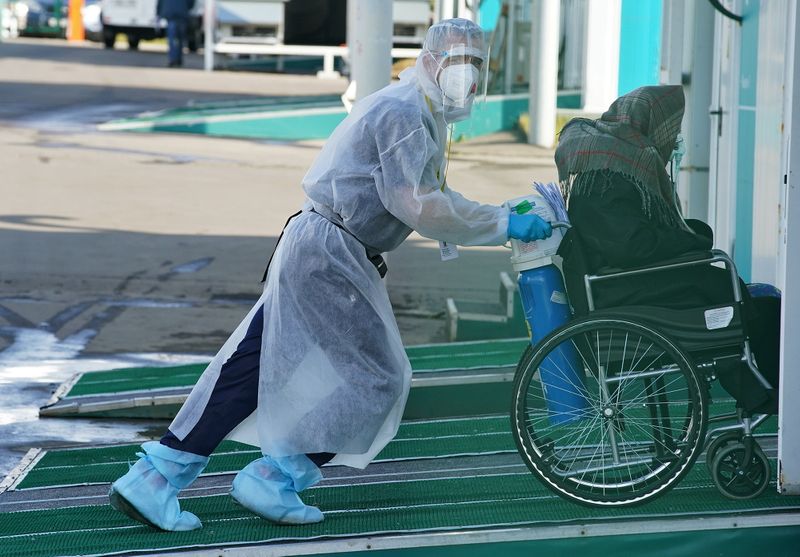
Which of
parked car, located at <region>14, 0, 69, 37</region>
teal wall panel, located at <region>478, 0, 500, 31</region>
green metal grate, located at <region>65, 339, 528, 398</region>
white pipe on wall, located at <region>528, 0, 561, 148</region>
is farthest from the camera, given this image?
parked car, located at <region>14, 0, 69, 37</region>

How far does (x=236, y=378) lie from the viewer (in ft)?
14.2

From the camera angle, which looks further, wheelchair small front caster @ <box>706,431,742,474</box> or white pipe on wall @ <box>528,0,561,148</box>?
white pipe on wall @ <box>528,0,561,148</box>

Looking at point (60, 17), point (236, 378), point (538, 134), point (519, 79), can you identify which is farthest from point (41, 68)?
point (236, 378)

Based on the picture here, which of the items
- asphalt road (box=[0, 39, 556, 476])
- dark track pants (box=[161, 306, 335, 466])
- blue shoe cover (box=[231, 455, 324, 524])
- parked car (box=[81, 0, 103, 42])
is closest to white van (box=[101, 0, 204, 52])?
parked car (box=[81, 0, 103, 42])

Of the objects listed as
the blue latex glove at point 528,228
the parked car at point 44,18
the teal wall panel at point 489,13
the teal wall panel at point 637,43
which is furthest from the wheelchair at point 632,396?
the parked car at point 44,18

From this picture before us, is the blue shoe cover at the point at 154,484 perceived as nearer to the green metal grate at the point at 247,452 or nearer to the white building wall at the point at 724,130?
the green metal grate at the point at 247,452

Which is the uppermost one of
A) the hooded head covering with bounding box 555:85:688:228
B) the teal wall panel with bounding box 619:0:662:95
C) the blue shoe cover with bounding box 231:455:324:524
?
the teal wall panel with bounding box 619:0:662:95

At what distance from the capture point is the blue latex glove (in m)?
4.18

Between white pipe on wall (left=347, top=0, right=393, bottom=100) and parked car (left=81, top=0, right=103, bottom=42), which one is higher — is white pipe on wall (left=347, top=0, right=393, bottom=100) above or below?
below

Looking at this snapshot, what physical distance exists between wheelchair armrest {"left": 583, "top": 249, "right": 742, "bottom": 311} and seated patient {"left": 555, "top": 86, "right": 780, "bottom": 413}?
0.02 meters

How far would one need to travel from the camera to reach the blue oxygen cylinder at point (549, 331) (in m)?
4.31

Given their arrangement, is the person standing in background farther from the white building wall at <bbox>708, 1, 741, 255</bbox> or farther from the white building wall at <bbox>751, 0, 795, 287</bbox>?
the white building wall at <bbox>751, 0, 795, 287</bbox>

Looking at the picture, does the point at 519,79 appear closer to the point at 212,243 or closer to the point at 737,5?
the point at 212,243

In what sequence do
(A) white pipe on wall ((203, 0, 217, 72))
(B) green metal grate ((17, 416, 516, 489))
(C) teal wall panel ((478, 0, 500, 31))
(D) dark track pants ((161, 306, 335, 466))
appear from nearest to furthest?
1. (D) dark track pants ((161, 306, 335, 466))
2. (B) green metal grate ((17, 416, 516, 489))
3. (C) teal wall panel ((478, 0, 500, 31))
4. (A) white pipe on wall ((203, 0, 217, 72))
